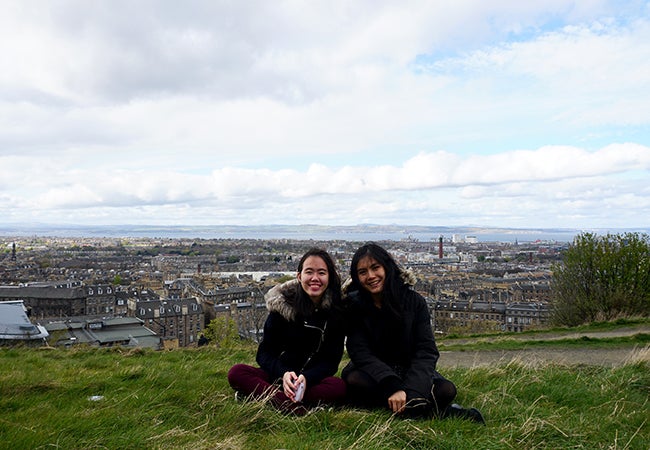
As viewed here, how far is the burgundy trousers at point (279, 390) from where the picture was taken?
327 centimetres

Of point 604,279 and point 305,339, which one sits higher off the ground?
point 305,339

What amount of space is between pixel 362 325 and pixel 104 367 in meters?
3.75

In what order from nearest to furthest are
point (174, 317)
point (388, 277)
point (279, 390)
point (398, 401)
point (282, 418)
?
point (282, 418), point (398, 401), point (279, 390), point (388, 277), point (174, 317)

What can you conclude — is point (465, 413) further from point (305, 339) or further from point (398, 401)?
point (305, 339)

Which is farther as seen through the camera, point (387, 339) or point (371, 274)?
point (387, 339)

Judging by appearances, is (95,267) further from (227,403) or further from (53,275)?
(227,403)

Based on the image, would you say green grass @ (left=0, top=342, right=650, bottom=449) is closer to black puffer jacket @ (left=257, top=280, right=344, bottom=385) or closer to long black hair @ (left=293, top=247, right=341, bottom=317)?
black puffer jacket @ (left=257, top=280, right=344, bottom=385)

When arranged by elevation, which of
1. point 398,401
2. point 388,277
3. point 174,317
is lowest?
point 174,317

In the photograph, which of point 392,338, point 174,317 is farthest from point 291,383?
point 174,317

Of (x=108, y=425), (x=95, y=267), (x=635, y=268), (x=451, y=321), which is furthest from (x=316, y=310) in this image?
(x=95, y=267)

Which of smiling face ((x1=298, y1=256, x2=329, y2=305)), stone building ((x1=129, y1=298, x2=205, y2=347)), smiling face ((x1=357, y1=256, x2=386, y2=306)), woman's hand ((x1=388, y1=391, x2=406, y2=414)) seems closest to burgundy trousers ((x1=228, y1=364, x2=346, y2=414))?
woman's hand ((x1=388, y1=391, x2=406, y2=414))

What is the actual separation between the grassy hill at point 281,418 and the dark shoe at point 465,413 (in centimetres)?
8

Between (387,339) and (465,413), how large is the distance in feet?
2.46

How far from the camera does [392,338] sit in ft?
11.7
